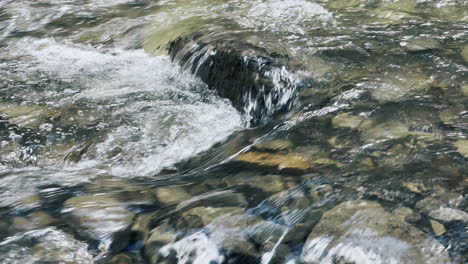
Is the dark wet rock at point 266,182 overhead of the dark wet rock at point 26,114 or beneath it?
beneath

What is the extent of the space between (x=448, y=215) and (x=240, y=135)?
199 centimetres

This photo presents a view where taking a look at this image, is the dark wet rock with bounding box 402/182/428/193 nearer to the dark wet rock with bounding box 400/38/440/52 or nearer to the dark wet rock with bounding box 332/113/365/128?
the dark wet rock with bounding box 332/113/365/128

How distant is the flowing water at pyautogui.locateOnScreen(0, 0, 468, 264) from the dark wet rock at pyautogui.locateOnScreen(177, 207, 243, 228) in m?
0.01

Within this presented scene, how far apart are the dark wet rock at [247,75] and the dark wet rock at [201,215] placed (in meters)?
1.74

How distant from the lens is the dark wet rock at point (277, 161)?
3361 mm

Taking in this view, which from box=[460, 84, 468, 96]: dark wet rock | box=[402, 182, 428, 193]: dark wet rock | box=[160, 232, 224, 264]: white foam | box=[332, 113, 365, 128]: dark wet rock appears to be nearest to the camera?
box=[160, 232, 224, 264]: white foam

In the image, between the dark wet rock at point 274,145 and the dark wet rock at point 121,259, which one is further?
the dark wet rock at point 274,145

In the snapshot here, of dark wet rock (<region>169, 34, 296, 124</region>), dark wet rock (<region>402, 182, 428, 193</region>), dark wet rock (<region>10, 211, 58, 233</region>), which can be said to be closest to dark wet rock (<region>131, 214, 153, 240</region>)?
dark wet rock (<region>10, 211, 58, 233</region>)

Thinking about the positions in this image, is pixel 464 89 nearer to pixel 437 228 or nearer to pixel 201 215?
pixel 437 228

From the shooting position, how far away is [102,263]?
2770 millimetres

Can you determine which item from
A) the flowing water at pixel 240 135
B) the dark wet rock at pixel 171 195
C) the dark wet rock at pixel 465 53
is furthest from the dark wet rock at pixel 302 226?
the dark wet rock at pixel 465 53

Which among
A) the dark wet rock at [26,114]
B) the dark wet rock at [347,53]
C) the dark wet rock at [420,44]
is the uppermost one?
the dark wet rock at [347,53]

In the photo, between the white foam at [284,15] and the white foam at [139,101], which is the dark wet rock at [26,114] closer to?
the white foam at [139,101]

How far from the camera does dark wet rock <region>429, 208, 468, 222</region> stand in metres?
2.61
